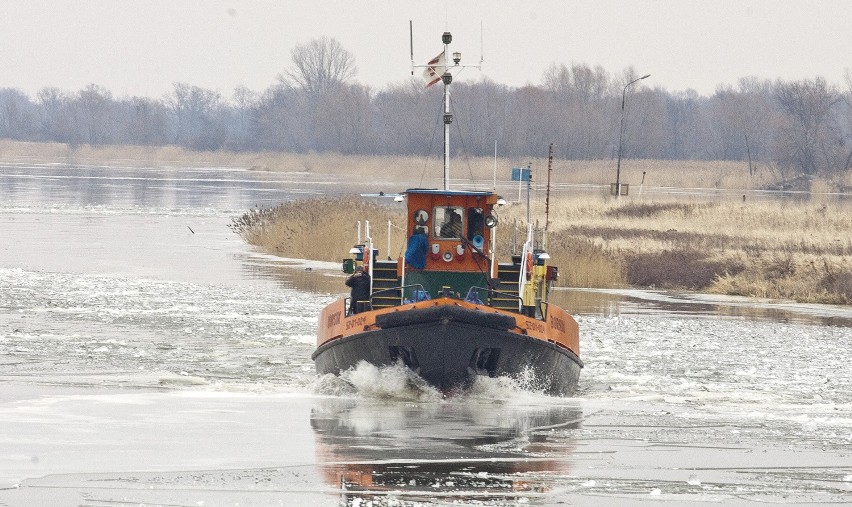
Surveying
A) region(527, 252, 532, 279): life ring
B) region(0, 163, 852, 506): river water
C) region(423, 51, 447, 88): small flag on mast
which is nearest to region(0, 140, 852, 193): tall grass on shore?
region(0, 163, 852, 506): river water

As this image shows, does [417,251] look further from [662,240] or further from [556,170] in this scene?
[556,170]

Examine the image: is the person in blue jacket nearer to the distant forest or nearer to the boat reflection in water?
the boat reflection in water

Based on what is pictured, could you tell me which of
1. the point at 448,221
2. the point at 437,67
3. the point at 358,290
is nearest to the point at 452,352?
the point at 358,290

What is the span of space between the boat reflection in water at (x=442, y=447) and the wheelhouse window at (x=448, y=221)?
8.50 feet

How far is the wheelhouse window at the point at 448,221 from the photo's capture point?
60.0 feet

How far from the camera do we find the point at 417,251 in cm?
1811

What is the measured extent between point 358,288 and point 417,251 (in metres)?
0.95

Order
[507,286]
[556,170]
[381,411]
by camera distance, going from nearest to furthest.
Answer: [381,411] < [507,286] < [556,170]

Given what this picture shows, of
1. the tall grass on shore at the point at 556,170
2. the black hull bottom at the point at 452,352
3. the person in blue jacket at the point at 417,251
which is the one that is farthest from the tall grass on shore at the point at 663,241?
the black hull bottom at the point at 452,352

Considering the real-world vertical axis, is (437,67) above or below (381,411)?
above

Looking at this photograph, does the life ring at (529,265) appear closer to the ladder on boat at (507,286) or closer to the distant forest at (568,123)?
the ladder on boat at (507,286)

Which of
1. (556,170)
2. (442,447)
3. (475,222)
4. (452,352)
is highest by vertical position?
(475,222)

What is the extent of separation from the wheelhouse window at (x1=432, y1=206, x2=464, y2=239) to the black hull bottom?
6.98ft

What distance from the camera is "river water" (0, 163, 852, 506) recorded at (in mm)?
11758
